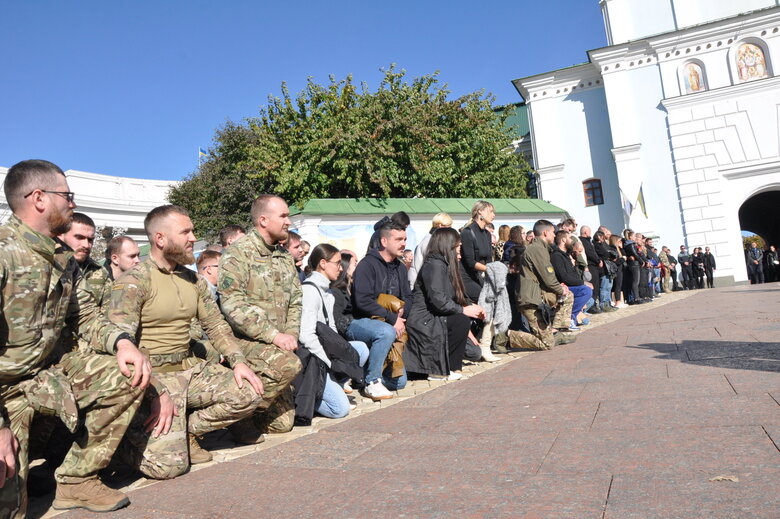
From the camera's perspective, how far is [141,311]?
3947mm

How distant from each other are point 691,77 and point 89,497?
28.3 metres

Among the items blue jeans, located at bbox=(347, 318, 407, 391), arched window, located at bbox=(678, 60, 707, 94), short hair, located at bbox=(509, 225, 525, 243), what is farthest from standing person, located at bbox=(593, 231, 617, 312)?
arched window, located at bbox=(678, 60, 707, 94)

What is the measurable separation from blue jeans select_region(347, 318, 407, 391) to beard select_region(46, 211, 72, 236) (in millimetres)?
3262

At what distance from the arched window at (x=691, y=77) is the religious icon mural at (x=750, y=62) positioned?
1437 millimetres

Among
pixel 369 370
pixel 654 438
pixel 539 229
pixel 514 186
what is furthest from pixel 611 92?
pixel 654 438

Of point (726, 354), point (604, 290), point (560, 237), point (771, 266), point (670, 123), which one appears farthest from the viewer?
point (771, 266)

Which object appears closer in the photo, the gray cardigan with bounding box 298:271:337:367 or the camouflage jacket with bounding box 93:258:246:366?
the camouflage jacket with bounding box 93:258:246:366

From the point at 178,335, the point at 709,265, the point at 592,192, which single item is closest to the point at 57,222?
the point at 178,335

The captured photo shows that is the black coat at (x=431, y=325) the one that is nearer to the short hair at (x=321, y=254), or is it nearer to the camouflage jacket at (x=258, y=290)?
the short hair at (x=321, y=254)

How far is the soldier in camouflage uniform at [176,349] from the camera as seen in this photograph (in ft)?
12.4

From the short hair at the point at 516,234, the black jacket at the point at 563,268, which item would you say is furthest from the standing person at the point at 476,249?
the black jacket at the point at 563,268

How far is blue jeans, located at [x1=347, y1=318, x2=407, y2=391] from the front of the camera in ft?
19.9

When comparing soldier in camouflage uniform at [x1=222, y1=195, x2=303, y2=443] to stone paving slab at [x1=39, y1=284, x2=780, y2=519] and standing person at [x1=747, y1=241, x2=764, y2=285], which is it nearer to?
stone paving slab at [x1=39, y1=284, x2=780, y2=519]

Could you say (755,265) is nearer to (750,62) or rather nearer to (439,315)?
(750,62)
